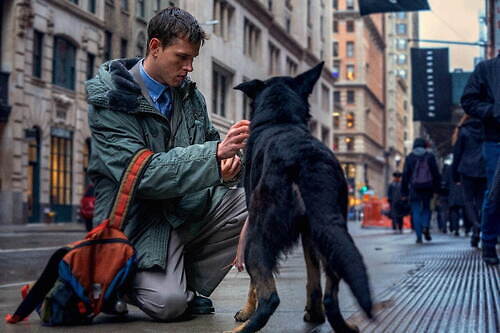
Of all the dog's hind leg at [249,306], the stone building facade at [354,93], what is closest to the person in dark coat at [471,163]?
the dog's hind leg at [249,306]

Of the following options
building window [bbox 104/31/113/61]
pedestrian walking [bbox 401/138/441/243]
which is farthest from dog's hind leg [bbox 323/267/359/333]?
building window [bbox 104/31/113/61]

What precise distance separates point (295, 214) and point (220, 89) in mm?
31111

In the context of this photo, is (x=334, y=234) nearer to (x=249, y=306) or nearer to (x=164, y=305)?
(x=249, y=306)

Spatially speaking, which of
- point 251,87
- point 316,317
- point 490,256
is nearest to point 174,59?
point 251,87

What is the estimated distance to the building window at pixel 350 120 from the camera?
105 m

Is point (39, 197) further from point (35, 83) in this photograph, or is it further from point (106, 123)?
point (106, 123)

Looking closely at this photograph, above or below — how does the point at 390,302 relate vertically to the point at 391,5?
below

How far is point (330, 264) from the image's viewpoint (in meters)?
3.13

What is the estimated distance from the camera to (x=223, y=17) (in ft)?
111

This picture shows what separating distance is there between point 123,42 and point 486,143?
602 inches

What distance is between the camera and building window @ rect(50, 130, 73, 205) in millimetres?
29453

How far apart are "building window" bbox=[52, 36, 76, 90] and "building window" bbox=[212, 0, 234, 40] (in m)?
5.99

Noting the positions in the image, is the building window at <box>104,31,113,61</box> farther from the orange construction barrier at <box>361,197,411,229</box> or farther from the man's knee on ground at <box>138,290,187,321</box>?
the man's knee on ground at <box>138,290,187,321</box>

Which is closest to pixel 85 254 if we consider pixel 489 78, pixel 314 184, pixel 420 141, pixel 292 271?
pixel 314 184
